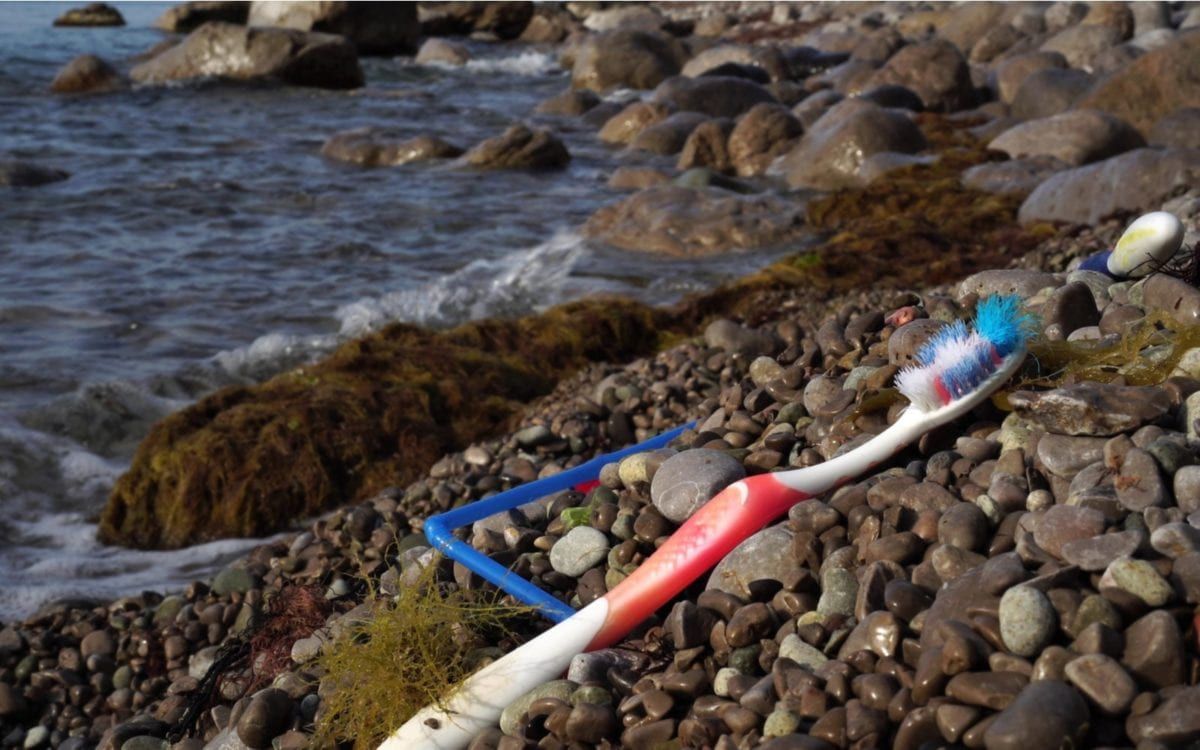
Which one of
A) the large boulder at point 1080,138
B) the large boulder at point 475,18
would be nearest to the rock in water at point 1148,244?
the large boulder at point 1080,138

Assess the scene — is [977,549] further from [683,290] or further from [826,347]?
[683,290]

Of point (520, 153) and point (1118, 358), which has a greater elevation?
point (1118, 358)

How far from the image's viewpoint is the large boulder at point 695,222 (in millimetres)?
9977

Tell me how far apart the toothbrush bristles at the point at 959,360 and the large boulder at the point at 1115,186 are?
5817 mm

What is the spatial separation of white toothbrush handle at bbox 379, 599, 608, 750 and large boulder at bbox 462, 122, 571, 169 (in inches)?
477

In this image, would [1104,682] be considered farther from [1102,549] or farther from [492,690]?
[492,690]

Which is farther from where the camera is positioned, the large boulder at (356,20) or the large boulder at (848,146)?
the large boulder at (356,20)

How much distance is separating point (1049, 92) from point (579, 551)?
1289cm

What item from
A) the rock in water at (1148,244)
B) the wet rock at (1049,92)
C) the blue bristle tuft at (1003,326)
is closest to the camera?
the blue bristle tuft at (1003,326)

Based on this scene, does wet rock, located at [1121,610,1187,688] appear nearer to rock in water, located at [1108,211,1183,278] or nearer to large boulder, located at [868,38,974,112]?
rock in water, located at [1108,211,1183,278]

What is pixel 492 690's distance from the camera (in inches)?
100

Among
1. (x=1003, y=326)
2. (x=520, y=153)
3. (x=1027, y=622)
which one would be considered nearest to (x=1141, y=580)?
(x=1027, y=622)

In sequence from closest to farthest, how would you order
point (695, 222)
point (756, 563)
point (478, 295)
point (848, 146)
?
1. point (756, 563)
2. point (478, 295)
3. point (695, 222)
4. point (848, 146)

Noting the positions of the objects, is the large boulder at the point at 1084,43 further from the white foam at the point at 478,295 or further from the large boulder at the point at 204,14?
→ the large boulder at the point at 204,14
